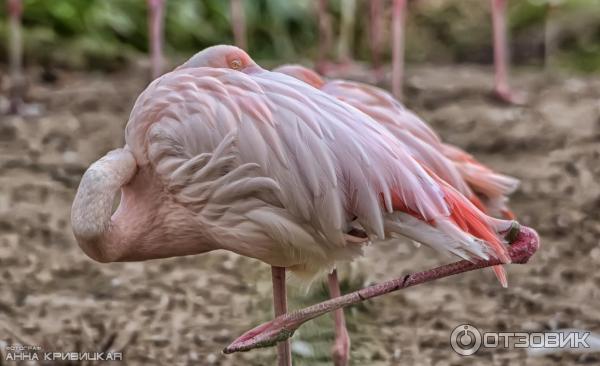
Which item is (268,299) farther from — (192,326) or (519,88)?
(519,88)

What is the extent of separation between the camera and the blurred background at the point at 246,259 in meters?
2.93

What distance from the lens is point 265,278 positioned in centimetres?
335

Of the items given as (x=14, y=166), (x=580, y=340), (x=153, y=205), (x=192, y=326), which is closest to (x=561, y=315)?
(x=580, y=340)

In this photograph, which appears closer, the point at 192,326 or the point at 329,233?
the point at 329,233

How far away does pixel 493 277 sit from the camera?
337cm

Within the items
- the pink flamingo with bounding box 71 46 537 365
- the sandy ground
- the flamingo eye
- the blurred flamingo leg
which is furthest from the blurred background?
the flamingo eye

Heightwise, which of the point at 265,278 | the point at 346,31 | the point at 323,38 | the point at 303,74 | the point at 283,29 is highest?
the point at 283,29

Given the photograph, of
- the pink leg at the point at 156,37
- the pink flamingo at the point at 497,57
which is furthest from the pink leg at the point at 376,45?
the pink leg at the point at 156,37

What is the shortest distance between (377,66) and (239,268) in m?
2.13

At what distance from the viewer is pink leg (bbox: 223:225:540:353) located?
1.86 meters

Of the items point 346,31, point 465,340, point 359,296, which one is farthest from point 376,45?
point 359,296

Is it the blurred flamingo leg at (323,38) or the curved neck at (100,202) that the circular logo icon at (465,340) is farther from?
the blurred flamingo leg at (323,38)

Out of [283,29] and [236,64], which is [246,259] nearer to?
[236,64]

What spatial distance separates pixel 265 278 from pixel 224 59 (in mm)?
1449
